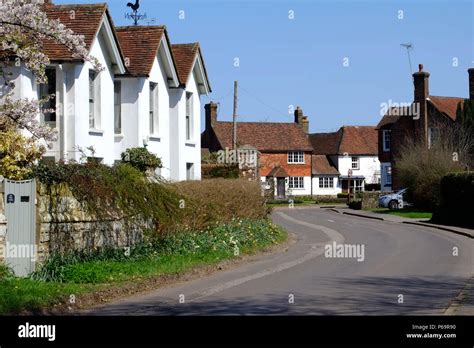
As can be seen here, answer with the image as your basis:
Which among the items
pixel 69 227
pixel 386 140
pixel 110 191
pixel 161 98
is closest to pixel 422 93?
pixel 386 140

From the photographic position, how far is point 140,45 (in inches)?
1242

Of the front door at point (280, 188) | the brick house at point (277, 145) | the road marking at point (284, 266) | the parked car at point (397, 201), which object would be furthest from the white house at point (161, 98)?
the front door at point (280, 188)

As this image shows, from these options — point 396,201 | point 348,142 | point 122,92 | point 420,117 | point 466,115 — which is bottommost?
point 396,201

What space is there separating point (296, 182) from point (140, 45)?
190 ft

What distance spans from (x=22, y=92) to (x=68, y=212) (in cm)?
822

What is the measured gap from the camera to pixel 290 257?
23781mm

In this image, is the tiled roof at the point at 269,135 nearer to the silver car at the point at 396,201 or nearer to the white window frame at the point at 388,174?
the white window frame at the point at 388,174

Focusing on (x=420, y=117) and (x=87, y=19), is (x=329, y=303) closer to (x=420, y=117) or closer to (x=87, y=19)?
(x=87, y=19)

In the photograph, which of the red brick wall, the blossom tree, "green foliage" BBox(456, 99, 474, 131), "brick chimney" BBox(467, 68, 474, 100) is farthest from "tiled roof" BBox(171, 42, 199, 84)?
the red brick wall

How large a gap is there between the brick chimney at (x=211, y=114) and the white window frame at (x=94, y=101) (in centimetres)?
5666

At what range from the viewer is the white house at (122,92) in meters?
26.0

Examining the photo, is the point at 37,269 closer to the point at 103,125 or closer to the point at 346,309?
the point at 346,309

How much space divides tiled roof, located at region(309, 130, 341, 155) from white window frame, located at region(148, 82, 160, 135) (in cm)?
6223
